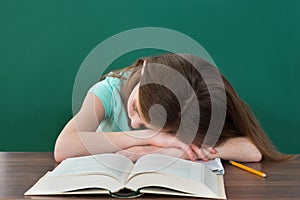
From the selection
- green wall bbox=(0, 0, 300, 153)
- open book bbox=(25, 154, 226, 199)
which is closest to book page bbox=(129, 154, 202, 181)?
open book bbox=(25, 154, 226, 199)

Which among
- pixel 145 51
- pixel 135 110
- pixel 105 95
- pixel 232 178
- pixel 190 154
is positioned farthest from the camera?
pixel 145 51

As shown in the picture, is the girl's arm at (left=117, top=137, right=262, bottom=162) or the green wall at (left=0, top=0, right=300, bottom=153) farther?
the green wall at (left=0, top=0, right=300, bottom=153)

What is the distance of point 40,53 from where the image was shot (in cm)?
223

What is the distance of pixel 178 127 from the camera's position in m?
1.31

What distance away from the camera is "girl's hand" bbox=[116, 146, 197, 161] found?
128 centimetres

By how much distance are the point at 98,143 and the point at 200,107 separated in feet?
0.98

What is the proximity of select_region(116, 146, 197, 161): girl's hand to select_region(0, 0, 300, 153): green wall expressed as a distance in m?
0.98

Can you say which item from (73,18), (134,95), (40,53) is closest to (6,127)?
(40,53)

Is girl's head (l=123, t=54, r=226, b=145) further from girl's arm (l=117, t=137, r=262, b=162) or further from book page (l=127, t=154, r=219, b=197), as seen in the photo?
book page (l=127, t=154, r=219, b=197)

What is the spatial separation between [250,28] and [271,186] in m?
1.26

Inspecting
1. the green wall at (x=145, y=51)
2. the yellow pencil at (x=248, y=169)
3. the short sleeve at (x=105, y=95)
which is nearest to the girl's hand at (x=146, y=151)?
the yellow pencil at (x=248, y=169)

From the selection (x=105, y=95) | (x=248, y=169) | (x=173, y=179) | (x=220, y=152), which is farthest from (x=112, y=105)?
(x=173, y=179)

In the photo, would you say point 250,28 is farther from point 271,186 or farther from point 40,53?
point 271,186

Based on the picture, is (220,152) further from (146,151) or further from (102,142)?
(102,142)
